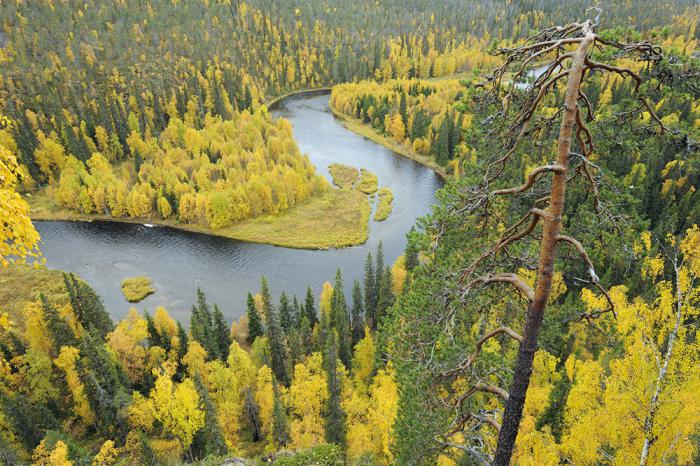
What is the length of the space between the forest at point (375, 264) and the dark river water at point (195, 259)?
64.9 inches

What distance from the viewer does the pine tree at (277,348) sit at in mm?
48688

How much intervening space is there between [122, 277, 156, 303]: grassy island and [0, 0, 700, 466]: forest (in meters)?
2.16

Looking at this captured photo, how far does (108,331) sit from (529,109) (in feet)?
195

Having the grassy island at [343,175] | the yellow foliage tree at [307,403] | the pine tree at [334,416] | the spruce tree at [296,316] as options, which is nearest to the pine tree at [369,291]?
the spruce tree at [296,316]

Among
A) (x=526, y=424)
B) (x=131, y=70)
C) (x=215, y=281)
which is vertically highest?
(x=131, y=70)

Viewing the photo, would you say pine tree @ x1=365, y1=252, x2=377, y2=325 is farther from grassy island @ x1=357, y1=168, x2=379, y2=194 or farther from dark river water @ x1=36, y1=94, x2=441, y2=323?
grassy island @ x1=357, y1=168, x2=379, y2=194

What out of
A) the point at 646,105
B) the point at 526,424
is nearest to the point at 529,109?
the point at 646,105

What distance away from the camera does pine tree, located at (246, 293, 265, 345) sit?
5306 cm

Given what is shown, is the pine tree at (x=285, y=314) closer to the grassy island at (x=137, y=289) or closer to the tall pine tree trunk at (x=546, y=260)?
the grassy island at (x=137, y=289)

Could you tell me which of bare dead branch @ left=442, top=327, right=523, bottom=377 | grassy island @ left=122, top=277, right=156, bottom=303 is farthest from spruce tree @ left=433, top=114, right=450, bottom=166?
bare dead branch @ left=442, top=327, right=523, bottom=377

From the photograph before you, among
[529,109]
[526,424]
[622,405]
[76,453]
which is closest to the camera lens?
[529,109]

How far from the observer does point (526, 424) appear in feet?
87.0

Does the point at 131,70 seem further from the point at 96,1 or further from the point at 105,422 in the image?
the point at 105,422

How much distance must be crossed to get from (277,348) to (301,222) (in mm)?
37931
